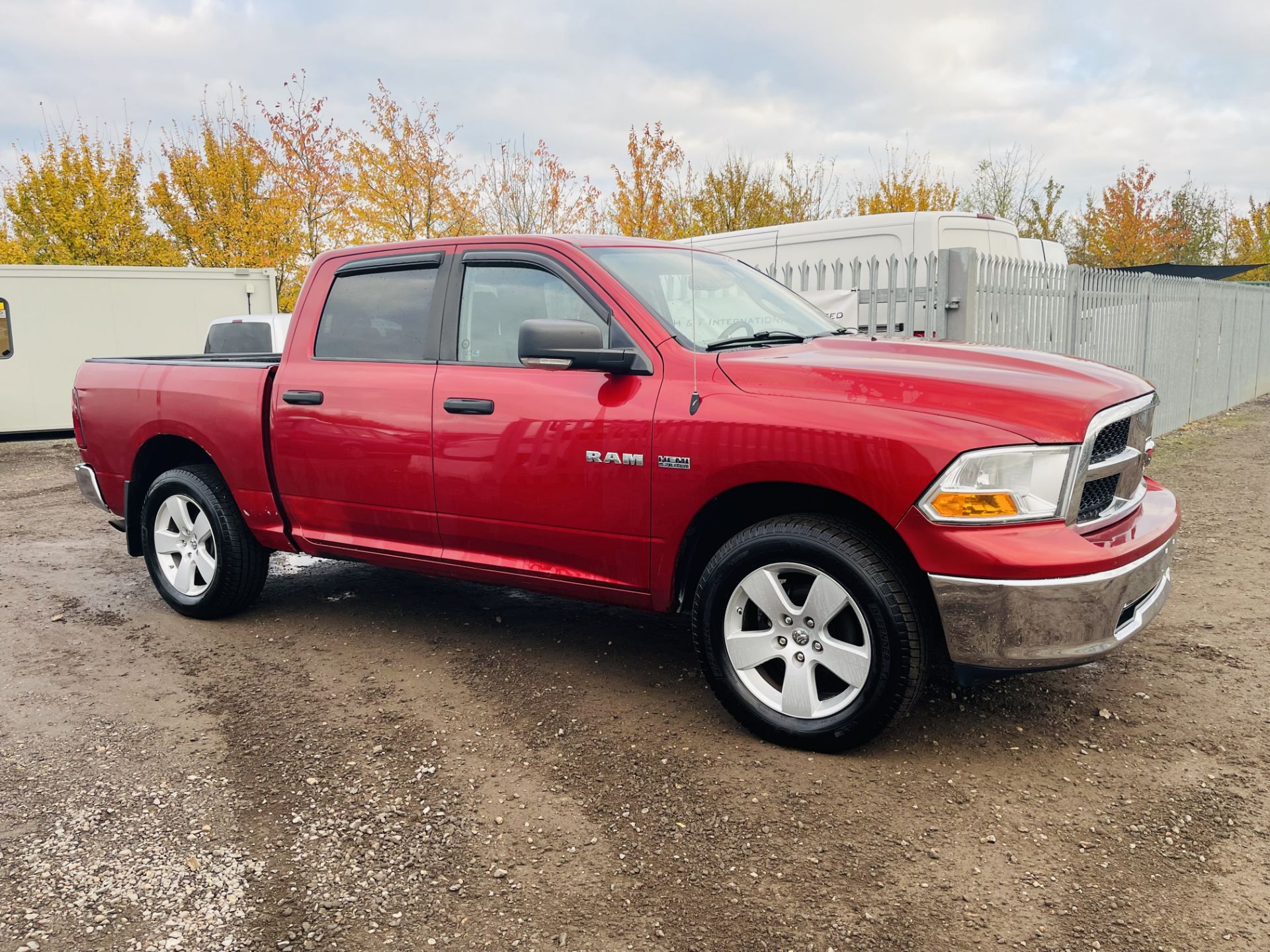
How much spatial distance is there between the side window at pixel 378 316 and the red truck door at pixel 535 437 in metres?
0.18

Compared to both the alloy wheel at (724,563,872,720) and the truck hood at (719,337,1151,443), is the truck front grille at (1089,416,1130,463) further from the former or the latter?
the alloy wheel at (724,563,872,720)

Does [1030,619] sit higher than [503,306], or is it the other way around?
[503,306]

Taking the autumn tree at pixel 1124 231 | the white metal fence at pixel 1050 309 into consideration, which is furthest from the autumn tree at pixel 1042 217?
the white metal fence at pixel 1050 309

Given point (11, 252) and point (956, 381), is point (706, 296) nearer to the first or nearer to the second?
point (956, 381)

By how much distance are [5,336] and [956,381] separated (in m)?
17.1

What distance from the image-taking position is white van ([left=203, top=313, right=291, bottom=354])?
13.0 m

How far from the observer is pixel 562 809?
3338mm

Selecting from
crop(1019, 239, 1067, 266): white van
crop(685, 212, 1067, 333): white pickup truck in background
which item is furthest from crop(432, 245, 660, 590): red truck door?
crop(1019, 239, 1067, 266): white van

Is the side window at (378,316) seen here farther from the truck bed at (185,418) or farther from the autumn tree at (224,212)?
the autumn tree at (224,212)

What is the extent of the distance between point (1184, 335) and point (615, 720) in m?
11.9

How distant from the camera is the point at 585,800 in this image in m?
3.40

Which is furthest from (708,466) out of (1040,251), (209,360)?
(1040,251)

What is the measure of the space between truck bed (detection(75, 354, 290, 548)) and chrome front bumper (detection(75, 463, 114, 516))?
4cm

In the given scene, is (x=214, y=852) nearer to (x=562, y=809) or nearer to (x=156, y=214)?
(x=562, y=809)
